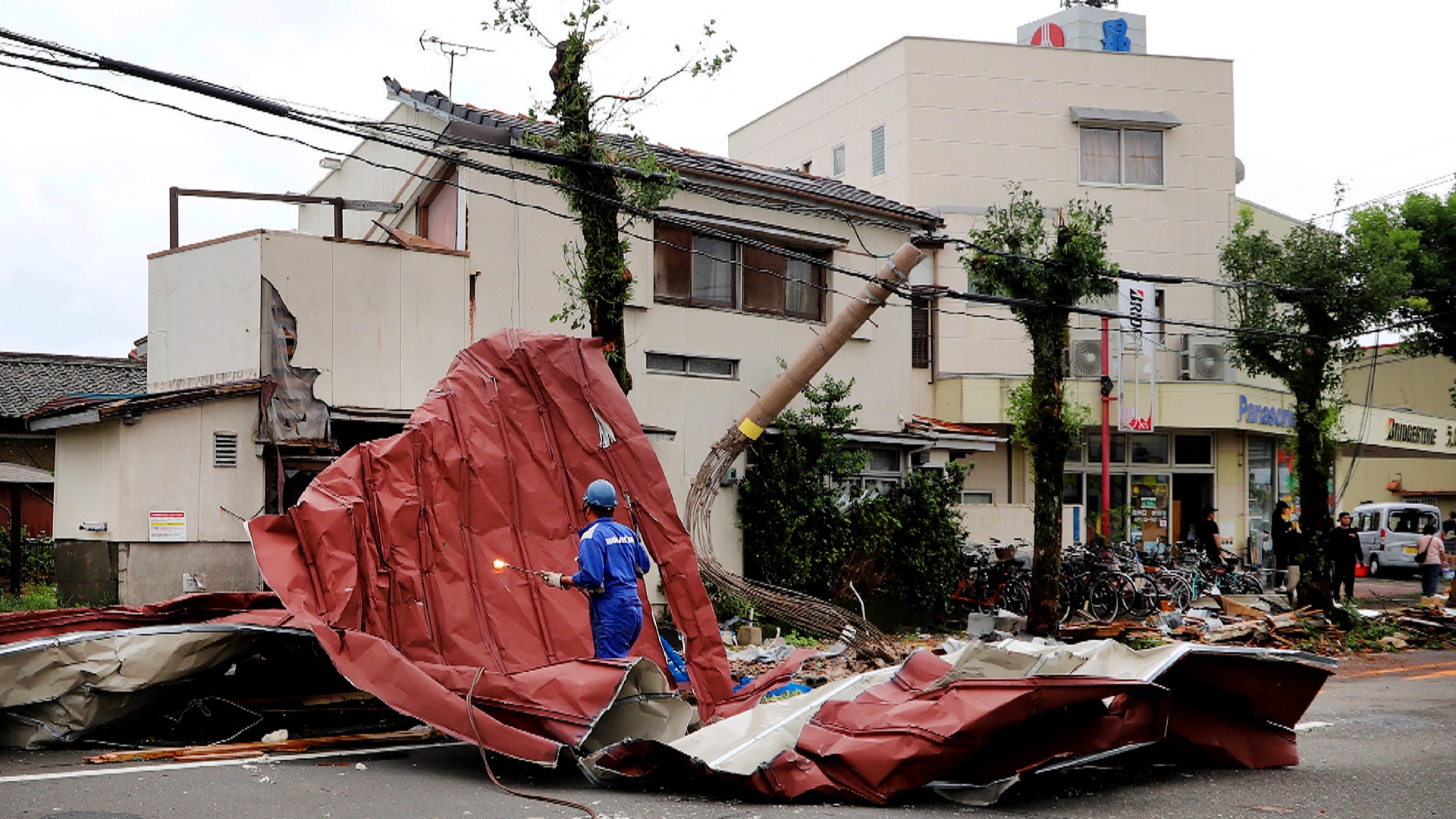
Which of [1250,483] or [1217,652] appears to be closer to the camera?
[1217,652]

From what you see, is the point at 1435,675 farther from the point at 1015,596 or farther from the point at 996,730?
the point at 996,730

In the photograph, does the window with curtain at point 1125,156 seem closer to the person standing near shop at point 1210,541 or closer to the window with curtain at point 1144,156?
the window with curtain at point 1144,156

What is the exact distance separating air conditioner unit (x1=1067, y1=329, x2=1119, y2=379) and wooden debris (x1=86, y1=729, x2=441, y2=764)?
2189 cm

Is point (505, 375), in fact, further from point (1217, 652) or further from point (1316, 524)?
point (1316, 524)

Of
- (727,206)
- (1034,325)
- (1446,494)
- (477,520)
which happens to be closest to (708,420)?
(727,206)

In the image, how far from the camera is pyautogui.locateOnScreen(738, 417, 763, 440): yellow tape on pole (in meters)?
16.3

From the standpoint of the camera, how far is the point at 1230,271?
20359mm

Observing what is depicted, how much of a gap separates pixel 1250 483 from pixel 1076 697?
84.2ft

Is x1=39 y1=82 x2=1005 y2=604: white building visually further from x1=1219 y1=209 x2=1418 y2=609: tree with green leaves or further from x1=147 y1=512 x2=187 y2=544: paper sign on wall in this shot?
x1=1219 y1=209 x2=1418 y2=609: tree with green leaves

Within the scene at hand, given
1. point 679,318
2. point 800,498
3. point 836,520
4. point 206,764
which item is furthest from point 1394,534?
point 206,764

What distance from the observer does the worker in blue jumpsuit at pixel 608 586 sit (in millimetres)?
8617

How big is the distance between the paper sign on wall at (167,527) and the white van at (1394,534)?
98.9 ft

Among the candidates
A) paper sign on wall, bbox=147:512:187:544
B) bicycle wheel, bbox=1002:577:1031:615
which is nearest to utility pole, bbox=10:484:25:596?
paper sign on wall, bbox=147:512:187:544

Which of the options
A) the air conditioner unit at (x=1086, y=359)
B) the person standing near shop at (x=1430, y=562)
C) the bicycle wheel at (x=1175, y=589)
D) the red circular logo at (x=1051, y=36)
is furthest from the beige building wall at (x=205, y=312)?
the red circular logo at (x=1051, y=36)
